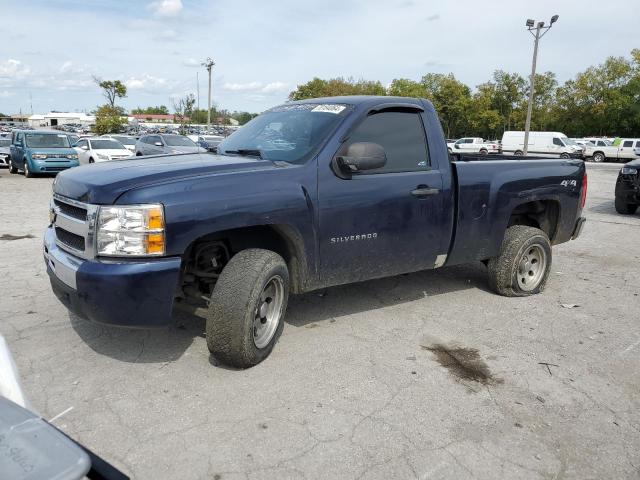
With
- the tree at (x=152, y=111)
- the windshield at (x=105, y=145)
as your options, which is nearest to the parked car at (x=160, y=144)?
the windshield at (x=105, y=145)

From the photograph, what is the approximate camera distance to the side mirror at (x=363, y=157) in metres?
3.74

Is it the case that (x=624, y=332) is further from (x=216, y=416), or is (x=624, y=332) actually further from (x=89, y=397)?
(x=89, y=397)

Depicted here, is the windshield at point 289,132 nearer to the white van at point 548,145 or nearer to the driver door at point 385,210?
the driver door at point 385,210

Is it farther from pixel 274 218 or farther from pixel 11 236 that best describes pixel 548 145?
pixel 274 218

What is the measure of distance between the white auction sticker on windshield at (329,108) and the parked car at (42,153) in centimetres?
1634

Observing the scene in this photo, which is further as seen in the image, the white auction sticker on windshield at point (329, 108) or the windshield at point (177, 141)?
the windshield at point (177, 141)

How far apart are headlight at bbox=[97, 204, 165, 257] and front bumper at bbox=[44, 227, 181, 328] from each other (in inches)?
2.8

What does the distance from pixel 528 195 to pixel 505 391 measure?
2.44 metres

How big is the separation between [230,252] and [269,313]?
0.53 metres

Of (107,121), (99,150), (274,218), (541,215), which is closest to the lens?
(274,218)

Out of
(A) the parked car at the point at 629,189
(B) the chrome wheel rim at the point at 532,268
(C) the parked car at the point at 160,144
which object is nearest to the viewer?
(B) the chrome wheel rim at the point at 532,268

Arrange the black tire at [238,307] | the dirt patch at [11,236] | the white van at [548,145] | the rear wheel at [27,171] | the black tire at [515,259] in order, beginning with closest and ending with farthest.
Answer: the black tire at [238,307] → the black tire at [515,259] → the dirt patch at [11,236] → the rear wheel at [27,171] → the white van at [548,145]

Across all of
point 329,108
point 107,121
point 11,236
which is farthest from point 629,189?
point 107,121

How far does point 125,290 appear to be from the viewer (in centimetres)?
305
